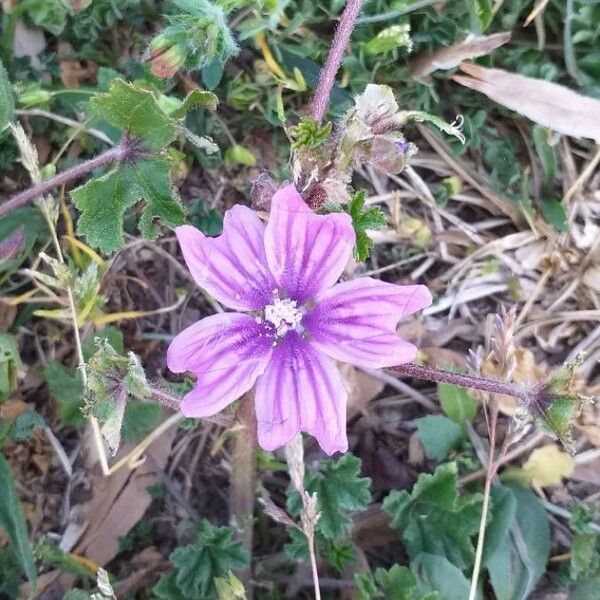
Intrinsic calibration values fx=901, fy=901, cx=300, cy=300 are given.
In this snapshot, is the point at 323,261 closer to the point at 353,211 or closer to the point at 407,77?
the point at 353,211

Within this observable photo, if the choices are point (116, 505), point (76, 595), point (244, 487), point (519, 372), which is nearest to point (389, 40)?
point (519, 372)

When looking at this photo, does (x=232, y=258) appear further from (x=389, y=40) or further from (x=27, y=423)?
(x=27, y=423)

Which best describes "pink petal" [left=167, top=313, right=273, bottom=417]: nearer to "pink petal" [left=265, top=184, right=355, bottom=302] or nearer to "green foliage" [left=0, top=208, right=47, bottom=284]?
"pink petal" [left=265, top=184, right=355, bottom=302]

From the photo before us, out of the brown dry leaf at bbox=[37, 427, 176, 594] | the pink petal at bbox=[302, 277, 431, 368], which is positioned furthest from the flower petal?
the brown dry leaf at bbox=[37, 427, 176, 594]

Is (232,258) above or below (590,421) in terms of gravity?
above

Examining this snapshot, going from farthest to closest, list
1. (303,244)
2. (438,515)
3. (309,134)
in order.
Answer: (438,515) → (303,244) → (309,134)

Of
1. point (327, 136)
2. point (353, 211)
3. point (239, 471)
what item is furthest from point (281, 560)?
point (327, 136)
